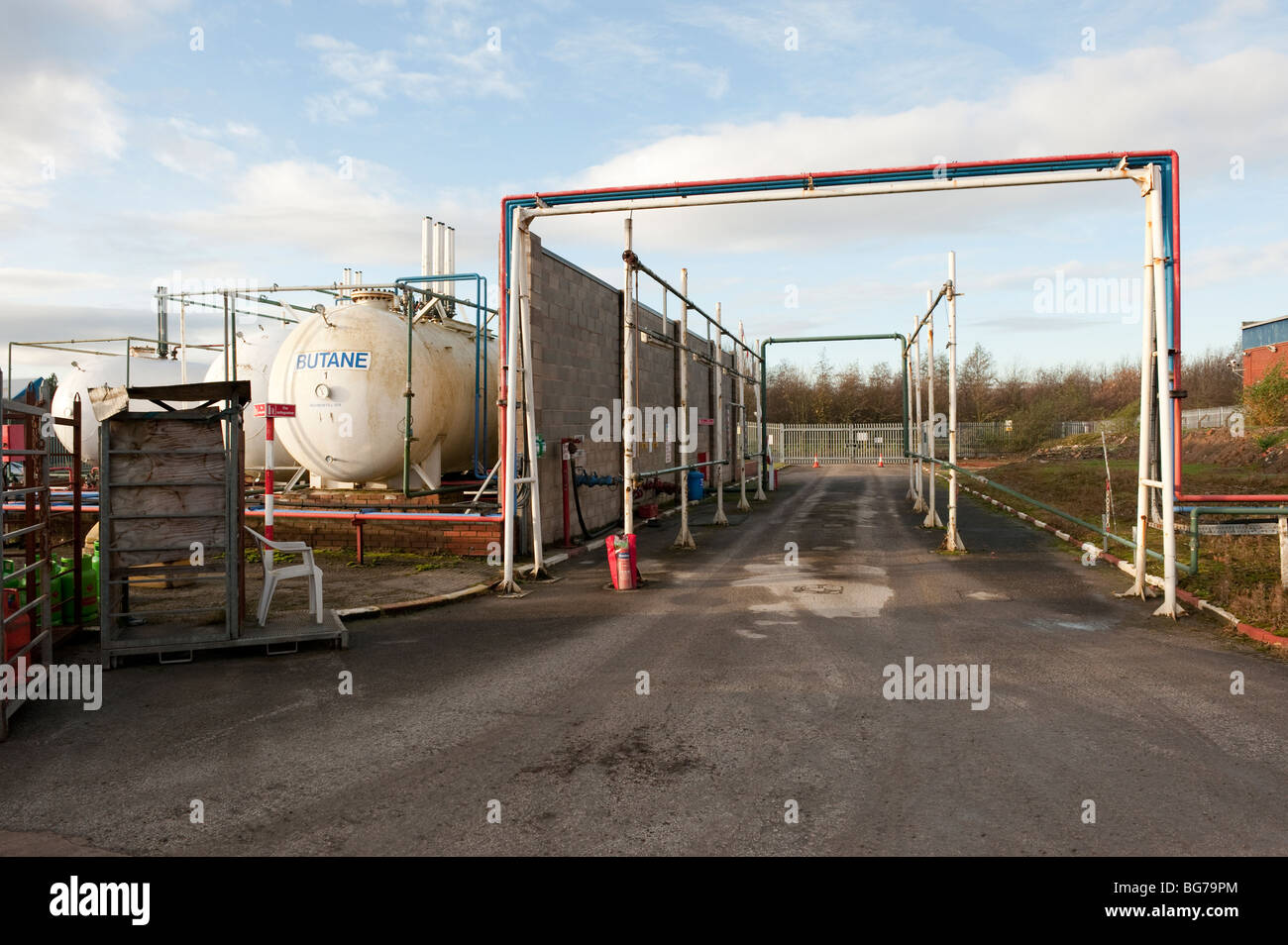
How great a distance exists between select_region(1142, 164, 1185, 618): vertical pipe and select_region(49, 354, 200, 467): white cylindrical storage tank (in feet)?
75.5

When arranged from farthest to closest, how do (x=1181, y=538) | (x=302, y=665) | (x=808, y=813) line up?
(x=1181, y=538)
(x=302, y=665)
(x=808, y=813)

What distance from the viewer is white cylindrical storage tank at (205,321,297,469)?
712 inches

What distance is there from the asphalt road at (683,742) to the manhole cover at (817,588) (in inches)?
37.9

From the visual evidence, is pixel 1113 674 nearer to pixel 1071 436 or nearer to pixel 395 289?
pixel 395 289

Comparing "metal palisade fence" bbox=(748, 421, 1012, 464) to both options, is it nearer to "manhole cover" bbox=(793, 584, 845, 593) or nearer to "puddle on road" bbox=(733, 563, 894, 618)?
"puddle on road" bbox=(733, 563, 894, 618)

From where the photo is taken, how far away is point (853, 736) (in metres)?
5.46

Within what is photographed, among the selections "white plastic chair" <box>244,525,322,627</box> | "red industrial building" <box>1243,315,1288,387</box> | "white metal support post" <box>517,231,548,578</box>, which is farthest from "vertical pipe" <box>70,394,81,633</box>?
"red industrial building" <box>1243,315,1288,387</box>

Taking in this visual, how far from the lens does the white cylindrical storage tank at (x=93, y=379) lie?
76.3 feet

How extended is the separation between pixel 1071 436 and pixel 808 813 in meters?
52.0

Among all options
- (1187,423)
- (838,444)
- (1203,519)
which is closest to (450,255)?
(1203,519)

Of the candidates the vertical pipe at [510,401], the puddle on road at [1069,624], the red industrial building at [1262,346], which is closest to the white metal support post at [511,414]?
the vertical pipe at [510,401]
